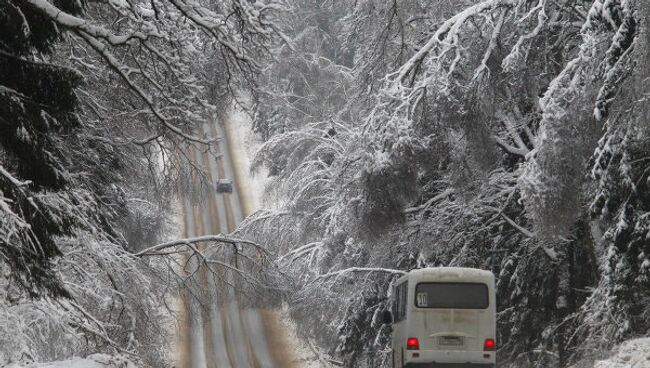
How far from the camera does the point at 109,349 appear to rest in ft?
45.9

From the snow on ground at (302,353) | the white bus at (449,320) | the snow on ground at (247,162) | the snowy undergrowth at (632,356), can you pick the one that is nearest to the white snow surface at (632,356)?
the snowy undergrowth at (632,356)

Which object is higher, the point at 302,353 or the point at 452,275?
the point at 452,275

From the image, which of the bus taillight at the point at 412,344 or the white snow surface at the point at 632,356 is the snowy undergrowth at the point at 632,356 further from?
the bus taillight at the point at 412,344

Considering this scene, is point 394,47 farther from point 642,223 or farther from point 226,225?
point 226,225

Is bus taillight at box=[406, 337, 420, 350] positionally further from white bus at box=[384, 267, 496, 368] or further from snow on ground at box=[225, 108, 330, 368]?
snow on ground at box=[225, 108, 330, 368]

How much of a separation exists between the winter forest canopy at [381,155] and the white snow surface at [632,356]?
102 inches

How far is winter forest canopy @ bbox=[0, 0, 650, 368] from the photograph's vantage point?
941 centimetres

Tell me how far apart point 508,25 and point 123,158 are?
8023 mm

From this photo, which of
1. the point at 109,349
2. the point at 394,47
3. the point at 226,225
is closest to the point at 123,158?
the point at 109,349

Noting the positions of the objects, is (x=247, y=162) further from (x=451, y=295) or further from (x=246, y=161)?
(x=451, y=295)

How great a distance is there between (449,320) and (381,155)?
3.38 m

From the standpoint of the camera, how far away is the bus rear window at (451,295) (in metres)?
16.0

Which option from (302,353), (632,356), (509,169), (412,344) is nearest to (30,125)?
(632,356)

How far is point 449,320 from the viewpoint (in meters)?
16.0
